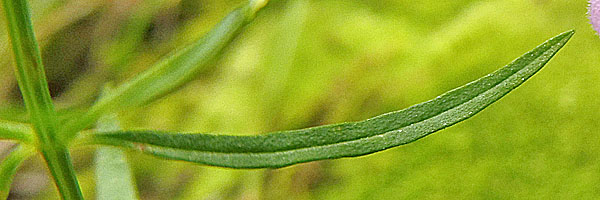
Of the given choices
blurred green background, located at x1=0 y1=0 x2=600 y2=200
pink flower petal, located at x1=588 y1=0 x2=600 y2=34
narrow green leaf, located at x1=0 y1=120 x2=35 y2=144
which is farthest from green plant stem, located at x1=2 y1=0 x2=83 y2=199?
pink flower petal, located at x1=588 y1=0 x2=600 y2=34

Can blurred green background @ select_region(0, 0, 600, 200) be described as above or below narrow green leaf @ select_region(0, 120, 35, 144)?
below

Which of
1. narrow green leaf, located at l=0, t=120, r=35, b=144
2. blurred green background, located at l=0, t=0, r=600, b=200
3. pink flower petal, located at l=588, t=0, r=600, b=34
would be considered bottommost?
blurred green background, located at l=0, t=0, r=600, b=200

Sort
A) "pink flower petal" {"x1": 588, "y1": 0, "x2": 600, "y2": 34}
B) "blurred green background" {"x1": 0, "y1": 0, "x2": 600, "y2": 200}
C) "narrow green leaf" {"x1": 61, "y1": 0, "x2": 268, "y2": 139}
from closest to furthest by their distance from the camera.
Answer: "pink flower petal" {"x1": 588, "y1": 0, "x2": 600, "y2": 34}
"narrow green leaf" {"x1": 61, "y1": 0, "x2": 268, "y2": 139}
"blurred green background" {"x1": 0, "y1": 0, "x2": 600, "y2": 200}

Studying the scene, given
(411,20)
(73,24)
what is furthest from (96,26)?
(411,20)

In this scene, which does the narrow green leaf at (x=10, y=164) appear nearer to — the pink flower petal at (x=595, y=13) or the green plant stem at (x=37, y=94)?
the green plant stem at (x=37, y=94)

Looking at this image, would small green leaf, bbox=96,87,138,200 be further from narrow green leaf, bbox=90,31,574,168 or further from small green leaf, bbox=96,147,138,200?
narrow green leaf, bbox=90,31,574,168

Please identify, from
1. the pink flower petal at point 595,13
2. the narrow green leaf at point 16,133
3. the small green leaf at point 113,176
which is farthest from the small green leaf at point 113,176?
the pink flower petal at point 595,13

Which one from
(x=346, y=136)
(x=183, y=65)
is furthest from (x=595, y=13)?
(x=183, y=65)
